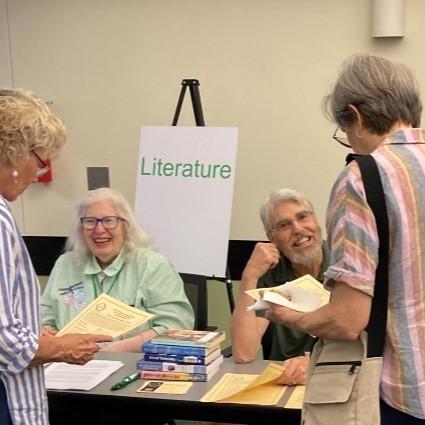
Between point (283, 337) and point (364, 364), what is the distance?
1236 mm

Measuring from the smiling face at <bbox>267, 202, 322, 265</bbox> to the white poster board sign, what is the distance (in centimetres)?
70

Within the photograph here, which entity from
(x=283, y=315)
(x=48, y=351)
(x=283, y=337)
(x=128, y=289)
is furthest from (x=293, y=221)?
(x=48, y=351)

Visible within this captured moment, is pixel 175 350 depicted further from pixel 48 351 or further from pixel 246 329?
pixel 48 351

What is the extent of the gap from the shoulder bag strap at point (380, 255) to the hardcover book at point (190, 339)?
32.9 inches

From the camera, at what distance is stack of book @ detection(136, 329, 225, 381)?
2.17 m

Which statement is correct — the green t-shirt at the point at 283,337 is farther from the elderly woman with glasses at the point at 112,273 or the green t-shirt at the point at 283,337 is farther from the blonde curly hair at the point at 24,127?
the blonde curly hair at the point at 24,127

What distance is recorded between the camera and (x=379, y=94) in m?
Answer: 1.51

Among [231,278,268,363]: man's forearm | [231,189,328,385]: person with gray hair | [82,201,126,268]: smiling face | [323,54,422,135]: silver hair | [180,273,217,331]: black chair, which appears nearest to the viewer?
[323,54,422,135]: silver hair

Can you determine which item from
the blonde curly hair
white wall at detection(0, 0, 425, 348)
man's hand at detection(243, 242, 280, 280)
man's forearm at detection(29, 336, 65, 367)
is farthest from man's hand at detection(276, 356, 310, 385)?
white wall at detection(0, 0, 425, 348)

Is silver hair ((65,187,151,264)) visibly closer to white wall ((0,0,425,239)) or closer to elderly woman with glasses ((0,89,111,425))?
white wall ((0,0,425,239))

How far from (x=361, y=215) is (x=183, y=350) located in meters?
0.97

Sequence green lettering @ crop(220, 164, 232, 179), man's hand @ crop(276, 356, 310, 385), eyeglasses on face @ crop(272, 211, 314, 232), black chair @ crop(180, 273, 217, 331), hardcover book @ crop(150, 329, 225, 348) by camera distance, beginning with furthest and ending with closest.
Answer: green lettering @ crop(220, 164, 232, 179) → black chair @ crop(180, 273, 217, 331) → eyeglasses on face @ crop(272, 211, 314, 232) → hardcover book @ crop(150, 329, 225, 348) → man's hand @ crop(276, 356, 310, 385)

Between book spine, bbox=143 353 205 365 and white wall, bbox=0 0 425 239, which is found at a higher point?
white wall, bbox=0 0 425 239

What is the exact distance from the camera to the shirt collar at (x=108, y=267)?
3004 millimetres
